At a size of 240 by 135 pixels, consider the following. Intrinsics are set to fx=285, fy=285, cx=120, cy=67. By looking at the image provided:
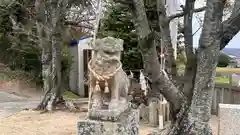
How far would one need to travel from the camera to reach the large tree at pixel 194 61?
4133mm

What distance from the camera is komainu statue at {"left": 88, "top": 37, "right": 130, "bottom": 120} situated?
10.3ft

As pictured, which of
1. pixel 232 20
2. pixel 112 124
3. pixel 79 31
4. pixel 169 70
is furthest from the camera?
pixel 79 31

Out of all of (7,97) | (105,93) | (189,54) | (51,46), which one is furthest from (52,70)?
(105,93)

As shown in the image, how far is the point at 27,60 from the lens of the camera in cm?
1301

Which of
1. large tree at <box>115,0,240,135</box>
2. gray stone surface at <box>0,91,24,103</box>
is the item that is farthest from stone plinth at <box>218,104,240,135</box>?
gray stone surface at <box>0,91,24,103</box>

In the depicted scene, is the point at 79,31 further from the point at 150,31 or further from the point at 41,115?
the point at 150,31

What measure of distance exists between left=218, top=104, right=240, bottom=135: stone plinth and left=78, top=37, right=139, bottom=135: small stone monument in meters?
1.78

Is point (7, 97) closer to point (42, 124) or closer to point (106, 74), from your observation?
A: point (42, 124)

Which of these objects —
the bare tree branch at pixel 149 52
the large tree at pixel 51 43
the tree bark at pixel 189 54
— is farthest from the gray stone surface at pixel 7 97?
the tree bark at pixel 189 54

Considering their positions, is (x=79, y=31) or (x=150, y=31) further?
(x=79, y=31)

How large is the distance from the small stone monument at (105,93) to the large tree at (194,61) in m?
1.11

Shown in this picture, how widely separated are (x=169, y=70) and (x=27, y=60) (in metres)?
8.82

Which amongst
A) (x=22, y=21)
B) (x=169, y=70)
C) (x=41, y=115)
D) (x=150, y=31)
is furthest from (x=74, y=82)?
(x=150, y=31)

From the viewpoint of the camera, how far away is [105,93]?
10.9 ft
